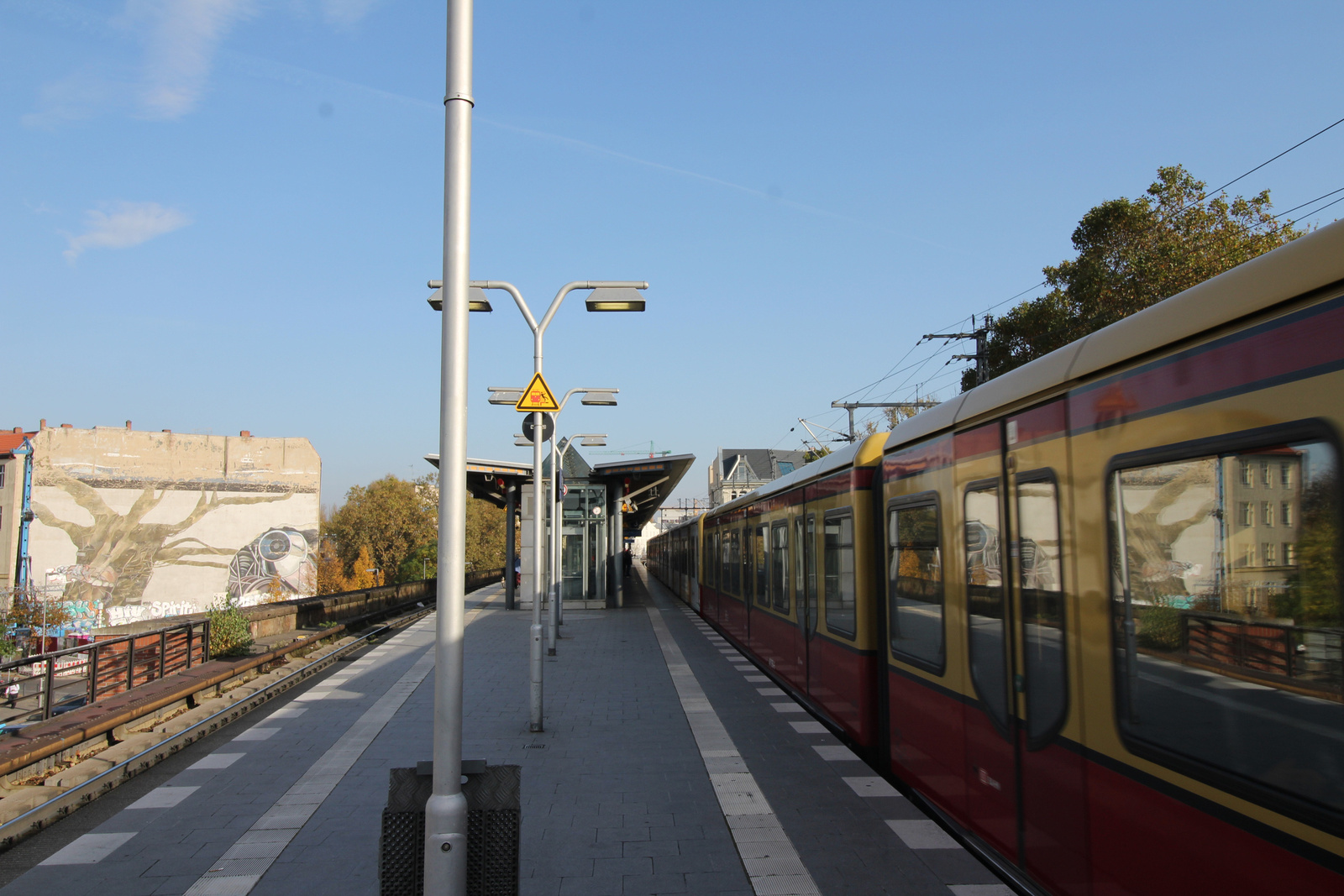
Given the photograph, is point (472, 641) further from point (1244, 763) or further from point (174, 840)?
point (1244, 763)

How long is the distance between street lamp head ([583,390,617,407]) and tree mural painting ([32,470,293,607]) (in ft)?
183

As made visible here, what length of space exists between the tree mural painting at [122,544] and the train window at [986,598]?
67.6 meters

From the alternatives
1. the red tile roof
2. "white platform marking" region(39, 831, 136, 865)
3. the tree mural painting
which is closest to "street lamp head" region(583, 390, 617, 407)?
"white platform marking" region(39, 831, 136, 865)

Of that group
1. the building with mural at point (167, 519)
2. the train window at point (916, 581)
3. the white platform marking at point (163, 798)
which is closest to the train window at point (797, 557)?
the train window at point (916, 581)

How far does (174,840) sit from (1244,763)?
612 centimetres

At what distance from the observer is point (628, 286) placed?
10852mm

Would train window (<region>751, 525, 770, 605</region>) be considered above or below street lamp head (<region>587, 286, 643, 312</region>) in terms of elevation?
below

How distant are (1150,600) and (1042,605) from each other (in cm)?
93

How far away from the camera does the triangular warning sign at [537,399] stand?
32.1ft

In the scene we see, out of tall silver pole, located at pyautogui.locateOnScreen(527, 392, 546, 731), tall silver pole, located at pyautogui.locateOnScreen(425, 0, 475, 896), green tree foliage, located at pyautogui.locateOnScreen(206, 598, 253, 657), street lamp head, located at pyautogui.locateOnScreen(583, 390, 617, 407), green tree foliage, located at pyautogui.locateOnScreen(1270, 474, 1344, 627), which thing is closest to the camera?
green tree foliage, located at pyautogui.locateOnScreen(1270, 474, 1344, 627)

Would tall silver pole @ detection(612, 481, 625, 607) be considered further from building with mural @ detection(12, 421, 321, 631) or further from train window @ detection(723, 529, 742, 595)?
building with mural @ detection(12, 421, 321, 631)

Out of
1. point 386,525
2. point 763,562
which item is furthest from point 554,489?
point 386,525

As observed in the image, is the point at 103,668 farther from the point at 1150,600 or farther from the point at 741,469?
the point at 741,469

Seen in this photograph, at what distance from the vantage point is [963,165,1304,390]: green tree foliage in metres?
18.7
